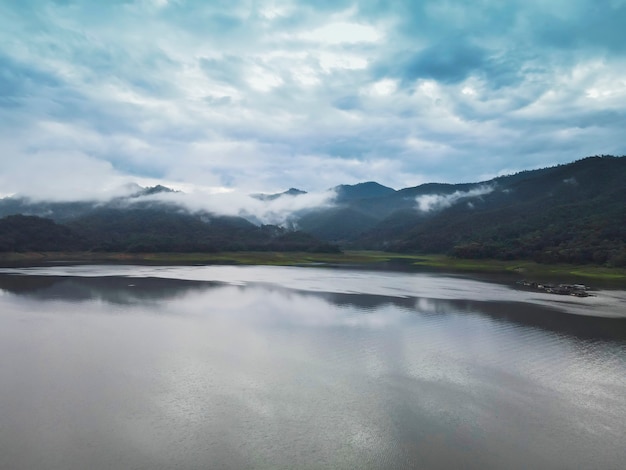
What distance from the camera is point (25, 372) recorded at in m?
14.1

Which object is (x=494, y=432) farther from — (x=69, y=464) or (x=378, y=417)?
(x=69, y=464)

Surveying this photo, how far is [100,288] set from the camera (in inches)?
1430

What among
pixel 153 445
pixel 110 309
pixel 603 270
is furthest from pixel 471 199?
pixel 153 445

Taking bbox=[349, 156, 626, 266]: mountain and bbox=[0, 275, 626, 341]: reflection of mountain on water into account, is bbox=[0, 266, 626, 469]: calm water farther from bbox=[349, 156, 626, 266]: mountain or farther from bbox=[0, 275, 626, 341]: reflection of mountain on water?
bbox=[349, 156, 626, 266]: mountain

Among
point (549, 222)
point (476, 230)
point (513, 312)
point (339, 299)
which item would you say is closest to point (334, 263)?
point (549, 222)

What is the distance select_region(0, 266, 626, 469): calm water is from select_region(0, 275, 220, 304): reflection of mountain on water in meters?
4.62

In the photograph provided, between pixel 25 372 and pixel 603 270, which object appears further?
pixel 603 270

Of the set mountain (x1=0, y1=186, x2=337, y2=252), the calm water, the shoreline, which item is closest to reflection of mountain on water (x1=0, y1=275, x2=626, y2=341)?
the calm water

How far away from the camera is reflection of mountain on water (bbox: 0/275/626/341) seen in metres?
23.6

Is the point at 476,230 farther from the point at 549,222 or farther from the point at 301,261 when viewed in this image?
the point at 301,261

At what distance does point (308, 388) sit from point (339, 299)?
62.6ft

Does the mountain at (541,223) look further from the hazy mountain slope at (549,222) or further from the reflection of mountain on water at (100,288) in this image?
the reflection of mountain on water at (100,288)

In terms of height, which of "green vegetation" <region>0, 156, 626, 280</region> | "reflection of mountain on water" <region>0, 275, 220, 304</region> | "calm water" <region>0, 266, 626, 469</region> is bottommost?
"calm water" <region>0, 266, 626, 469</region>

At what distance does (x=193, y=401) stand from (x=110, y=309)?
1664 centimetres
